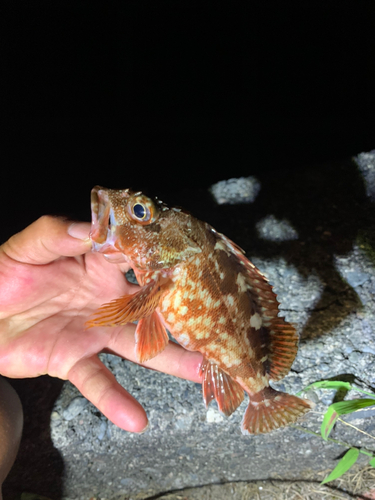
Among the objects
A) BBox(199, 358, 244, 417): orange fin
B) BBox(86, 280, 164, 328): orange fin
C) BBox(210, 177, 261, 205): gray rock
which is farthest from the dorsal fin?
BBox(210, 177, 261, 205): gray rock

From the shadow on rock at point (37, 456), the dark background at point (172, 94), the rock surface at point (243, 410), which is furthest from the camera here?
the dark background at point (172, 94)

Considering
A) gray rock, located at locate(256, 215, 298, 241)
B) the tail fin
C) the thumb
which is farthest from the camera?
gray rock, located at locate(256, 215, 298, 241)

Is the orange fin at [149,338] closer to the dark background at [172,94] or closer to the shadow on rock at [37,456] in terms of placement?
the dark background at [172,94]

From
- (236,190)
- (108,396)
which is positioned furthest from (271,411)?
(236,190)

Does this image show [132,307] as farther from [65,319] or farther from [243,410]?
[243,410]

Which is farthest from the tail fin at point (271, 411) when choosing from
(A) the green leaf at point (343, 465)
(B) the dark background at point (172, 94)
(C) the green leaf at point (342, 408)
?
(B) the dark background at point (172, 94)

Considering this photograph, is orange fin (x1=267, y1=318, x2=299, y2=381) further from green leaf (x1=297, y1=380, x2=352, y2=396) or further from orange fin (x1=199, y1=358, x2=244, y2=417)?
green leaf (x1=297, y1=380, x2=352, y2=396)

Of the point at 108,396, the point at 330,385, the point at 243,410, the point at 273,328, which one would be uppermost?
the point at 273,328
